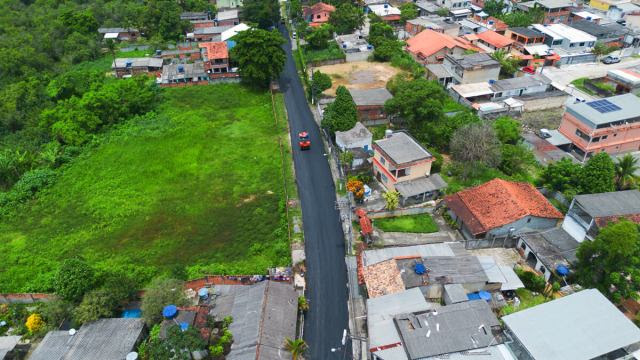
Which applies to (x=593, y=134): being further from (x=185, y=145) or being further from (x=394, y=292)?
(x=185, y=145)

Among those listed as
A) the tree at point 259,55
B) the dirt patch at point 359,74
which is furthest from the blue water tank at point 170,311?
the dirt patch at point 359,74

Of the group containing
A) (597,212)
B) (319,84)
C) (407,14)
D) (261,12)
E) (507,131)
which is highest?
(261,12)

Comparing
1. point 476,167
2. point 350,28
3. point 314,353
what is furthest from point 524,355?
point 350,28

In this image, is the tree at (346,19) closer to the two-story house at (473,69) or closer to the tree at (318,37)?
the tree at (318,37)

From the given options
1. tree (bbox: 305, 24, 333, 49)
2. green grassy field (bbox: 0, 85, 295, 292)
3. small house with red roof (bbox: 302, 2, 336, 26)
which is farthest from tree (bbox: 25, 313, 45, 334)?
small house with red roof (bbox: 302, 2, 336, 26)

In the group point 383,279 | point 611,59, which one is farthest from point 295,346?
point 611,59

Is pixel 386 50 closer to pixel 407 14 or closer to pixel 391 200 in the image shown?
pixel 407 14
